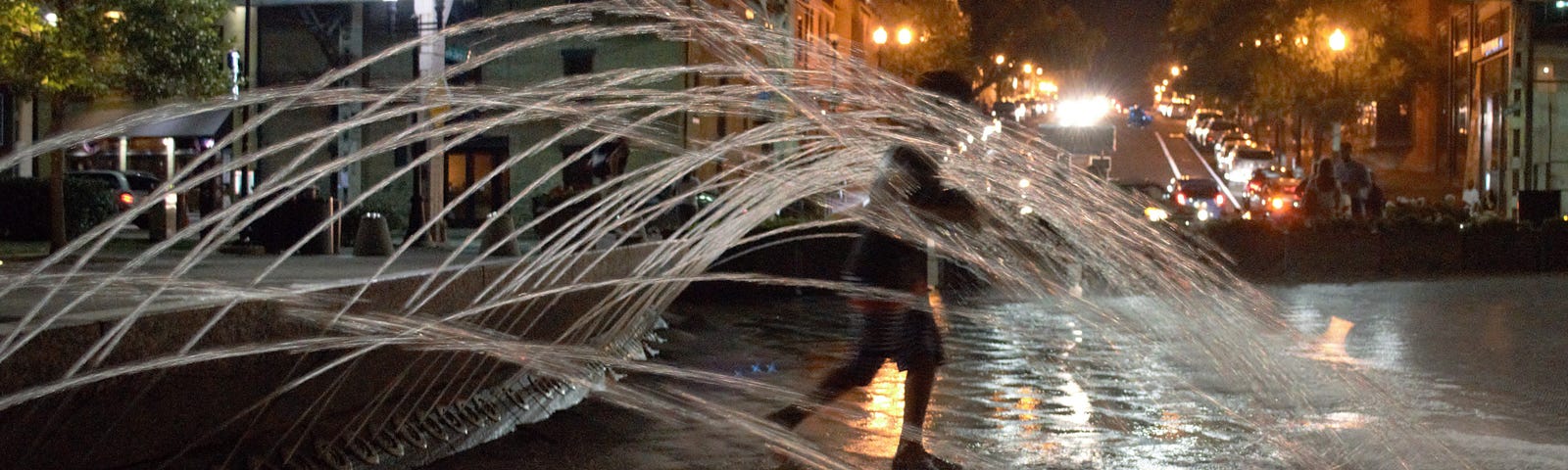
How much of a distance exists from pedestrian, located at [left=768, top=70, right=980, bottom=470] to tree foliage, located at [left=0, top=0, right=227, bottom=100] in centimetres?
1514

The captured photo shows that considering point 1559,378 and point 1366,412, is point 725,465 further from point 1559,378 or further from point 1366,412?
point 1559,378

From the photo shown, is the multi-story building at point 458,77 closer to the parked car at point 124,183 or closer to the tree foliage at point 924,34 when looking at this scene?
the parked car at point 124,183

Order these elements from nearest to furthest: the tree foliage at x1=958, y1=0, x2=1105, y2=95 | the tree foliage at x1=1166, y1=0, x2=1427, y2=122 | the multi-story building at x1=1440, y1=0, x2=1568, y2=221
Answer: the multi-story building at x1=1440, y1=0, x2=1568, y2=221, the tree foliage at x1=1166, y1=0, x2=1427, y2=122, the tree foliage at x1=958, y1=0, x2=1105, y2=95

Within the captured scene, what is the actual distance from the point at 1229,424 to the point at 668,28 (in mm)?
3548

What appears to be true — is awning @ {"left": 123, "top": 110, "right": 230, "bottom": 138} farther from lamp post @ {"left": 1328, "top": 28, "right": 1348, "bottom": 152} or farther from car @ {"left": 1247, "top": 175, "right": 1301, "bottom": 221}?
lamp post @ {"left": 1328, "top": 28, "right": 1348, "bottom": 152}

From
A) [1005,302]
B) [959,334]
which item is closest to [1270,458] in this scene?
[959,334]

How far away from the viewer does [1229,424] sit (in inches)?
322

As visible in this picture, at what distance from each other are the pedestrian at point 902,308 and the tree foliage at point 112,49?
1514 cm

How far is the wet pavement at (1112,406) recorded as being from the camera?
23.8 ft

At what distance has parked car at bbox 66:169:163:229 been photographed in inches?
1190

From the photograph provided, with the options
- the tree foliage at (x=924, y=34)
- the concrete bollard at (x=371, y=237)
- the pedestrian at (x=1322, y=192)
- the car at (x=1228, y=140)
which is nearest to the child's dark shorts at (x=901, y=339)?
the concrete bollard at (x=371, y=237)

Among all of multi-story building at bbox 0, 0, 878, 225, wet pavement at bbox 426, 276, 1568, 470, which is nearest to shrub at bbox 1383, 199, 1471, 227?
wet pavement at bbox 426, 276, 1568, 470

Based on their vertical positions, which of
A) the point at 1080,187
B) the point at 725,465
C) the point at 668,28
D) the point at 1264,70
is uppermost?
the point at 1264,70

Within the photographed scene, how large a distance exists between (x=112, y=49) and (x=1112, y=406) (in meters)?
15.4
